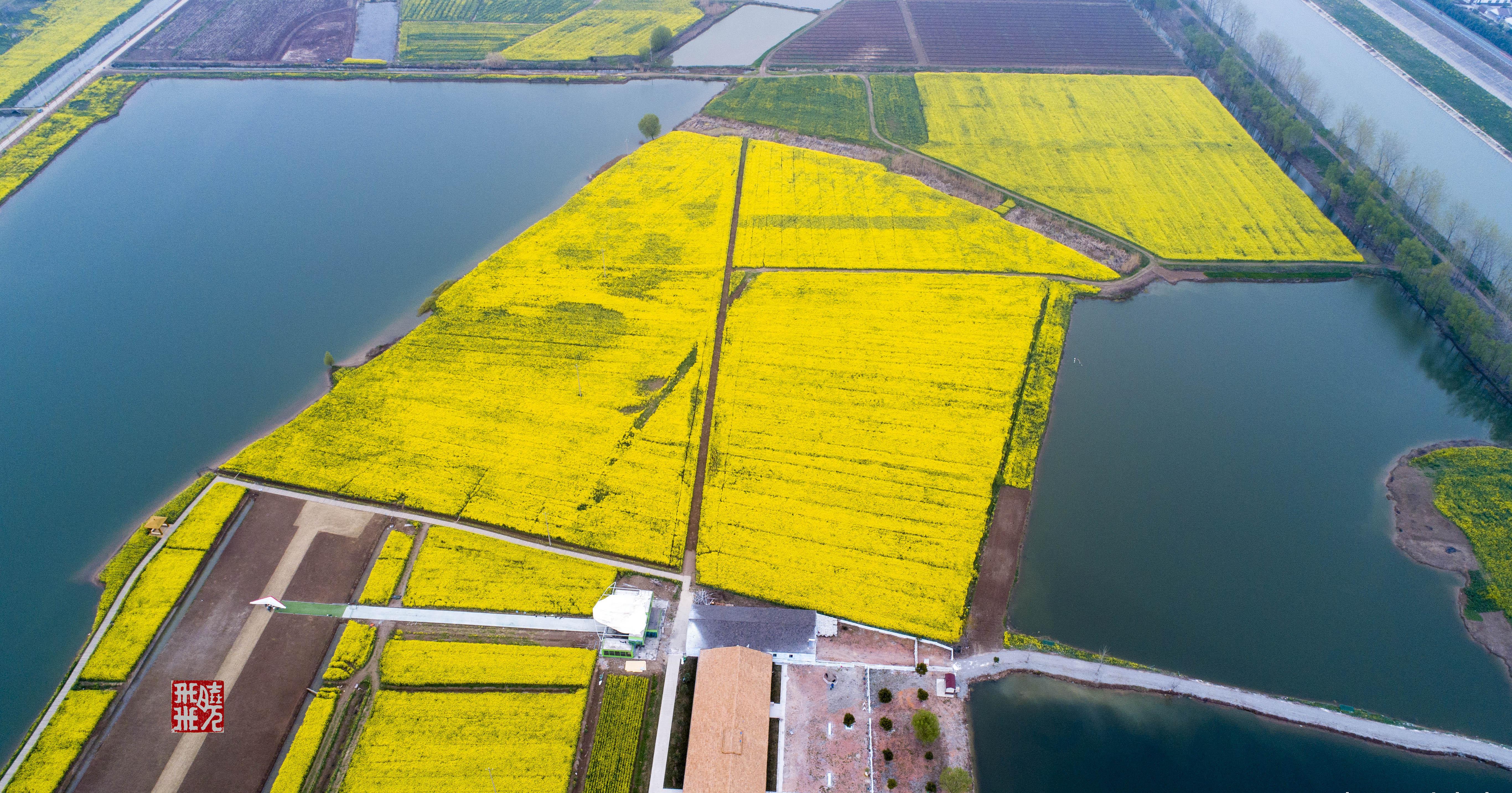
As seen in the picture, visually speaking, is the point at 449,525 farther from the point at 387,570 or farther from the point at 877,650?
the point at 877,650

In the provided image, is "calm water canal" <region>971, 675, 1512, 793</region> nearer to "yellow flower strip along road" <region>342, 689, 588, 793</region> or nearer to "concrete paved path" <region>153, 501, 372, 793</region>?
"yellow flower strip along road" <region>342, 689, 588, 793</region>

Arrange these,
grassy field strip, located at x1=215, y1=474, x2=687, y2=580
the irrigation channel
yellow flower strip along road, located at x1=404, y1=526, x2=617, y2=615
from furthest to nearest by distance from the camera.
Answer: the irrigation channel → grassy field strip, located at x1=215, y1=474, x2=687, y2=580 → yellow flower strip along road, located at x1=404, y1=526, x2=617, y2=615

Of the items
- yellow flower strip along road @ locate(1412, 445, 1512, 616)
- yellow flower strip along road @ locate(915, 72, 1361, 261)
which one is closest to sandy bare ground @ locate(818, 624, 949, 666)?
yellow flower strip along road @ locate(1412, 445, 1512, 616)

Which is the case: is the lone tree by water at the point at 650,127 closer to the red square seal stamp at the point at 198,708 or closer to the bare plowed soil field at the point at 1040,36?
the bare plowed soil field at the point at 1040,36

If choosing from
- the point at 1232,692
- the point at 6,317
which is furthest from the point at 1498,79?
the point at 6,317

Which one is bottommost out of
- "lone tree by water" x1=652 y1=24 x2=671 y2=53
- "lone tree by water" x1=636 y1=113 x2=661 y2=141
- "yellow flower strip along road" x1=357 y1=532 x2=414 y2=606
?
"yellow flower strip along road" x1=357 y1=532 x2=414 y2=606

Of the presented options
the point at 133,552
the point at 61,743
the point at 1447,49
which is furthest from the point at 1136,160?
the point at 61,743

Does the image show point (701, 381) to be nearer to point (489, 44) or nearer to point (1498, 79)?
point (489, 44)
